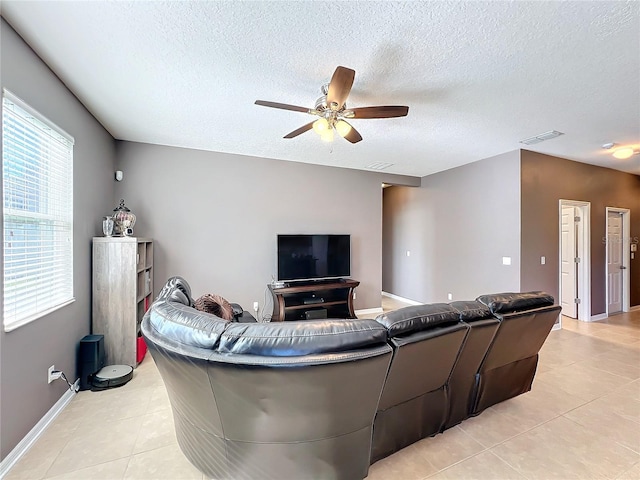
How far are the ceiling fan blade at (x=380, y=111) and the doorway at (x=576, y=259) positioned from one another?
407 cm

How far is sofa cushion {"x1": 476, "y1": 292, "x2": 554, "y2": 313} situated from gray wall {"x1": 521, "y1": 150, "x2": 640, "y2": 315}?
2.25 metres

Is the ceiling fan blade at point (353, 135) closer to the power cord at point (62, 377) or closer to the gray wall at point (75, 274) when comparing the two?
the gray wall at point (75, 274)

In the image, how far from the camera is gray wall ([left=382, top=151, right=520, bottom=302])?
166 inches

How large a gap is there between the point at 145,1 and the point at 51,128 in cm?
135

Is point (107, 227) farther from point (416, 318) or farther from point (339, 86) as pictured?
point (416, 318)

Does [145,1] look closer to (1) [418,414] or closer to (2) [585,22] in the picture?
(2) [585,22]

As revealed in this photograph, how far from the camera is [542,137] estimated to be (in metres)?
3.52

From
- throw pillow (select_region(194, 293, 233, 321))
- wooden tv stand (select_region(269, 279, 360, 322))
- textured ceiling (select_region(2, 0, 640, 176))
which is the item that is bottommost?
wooden tv stand (select_region(269, 279, 360, 322))

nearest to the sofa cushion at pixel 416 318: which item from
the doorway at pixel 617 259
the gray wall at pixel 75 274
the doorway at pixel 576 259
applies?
the gray wall at pixel 75 274

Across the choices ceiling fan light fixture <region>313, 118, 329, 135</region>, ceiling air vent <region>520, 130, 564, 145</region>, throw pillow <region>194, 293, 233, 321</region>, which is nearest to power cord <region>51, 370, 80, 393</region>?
throw pillow <region>194, 293, 233, 321</region>

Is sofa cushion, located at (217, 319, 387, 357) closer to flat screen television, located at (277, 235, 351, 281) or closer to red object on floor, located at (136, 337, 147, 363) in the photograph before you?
red object on floor, located at (136, 337, 147, 363)

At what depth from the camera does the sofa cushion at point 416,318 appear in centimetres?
155

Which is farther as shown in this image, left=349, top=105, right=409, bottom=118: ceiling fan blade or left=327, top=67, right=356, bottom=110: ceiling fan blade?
left=349, top=105, right=409, bottom=118: ceiling fan blade

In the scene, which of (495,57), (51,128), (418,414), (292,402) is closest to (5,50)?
(51,128)
